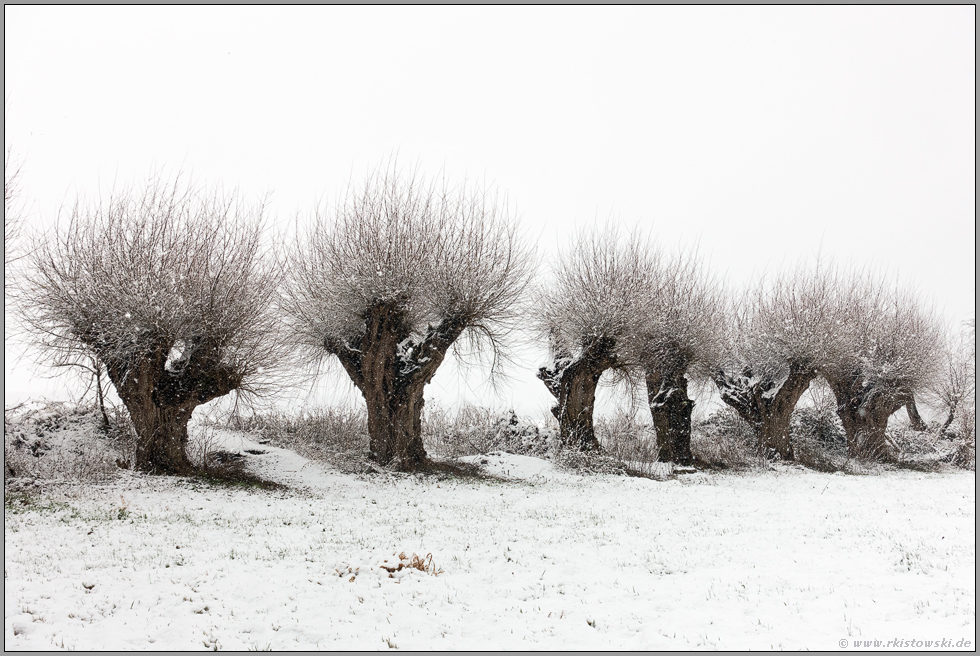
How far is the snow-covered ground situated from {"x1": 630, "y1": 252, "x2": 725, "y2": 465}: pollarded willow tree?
10.1 m

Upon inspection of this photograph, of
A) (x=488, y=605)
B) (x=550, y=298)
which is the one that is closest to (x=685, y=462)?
(x=550, y=298)

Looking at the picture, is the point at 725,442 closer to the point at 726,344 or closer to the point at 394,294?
the point at 726,344

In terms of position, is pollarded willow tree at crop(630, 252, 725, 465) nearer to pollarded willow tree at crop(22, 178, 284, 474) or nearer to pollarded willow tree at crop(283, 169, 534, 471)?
pollarded willow tree at crop(283, 169, 534, 471)

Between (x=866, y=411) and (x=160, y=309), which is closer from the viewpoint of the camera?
(x=160, y=309)

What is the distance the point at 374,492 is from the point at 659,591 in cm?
846

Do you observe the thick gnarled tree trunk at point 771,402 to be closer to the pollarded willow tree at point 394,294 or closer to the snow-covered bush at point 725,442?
the snow-covered bush at point 725,442

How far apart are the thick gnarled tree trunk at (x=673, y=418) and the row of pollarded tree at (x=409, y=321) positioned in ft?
0.21

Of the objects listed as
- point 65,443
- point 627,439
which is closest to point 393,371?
point 65,443

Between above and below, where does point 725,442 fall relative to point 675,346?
below

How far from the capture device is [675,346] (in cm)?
2308

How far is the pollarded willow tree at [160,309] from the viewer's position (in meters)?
13.3

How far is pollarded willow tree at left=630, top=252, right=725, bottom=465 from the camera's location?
22.8 metres

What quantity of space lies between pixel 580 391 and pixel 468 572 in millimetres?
14276

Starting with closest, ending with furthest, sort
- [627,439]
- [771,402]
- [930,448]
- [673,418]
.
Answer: [673,418]
[627,439]
[771,402]
[930,448]
